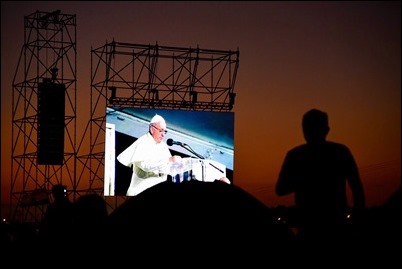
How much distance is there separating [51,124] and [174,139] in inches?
115

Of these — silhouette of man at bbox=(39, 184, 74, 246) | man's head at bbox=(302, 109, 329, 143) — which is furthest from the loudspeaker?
man's head at bbox=(302, 109, 329, 143)

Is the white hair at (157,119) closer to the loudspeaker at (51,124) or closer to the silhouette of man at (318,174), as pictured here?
the loudspeaker at (51,124)

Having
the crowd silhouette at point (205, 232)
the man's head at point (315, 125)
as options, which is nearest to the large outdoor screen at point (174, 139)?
the man's head at point (315, 125)

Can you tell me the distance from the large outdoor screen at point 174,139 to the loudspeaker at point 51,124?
4.37ft

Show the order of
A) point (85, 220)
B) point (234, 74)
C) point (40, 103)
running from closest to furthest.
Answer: point (85, 220) < point (40, 103) < point (234, 74)

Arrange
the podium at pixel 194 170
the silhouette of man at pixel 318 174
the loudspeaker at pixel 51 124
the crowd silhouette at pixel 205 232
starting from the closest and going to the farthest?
1. the crowd silhouette at pixel 205 232
2. the silhouette of man at pixel 318 174
3. the loudspeaker at pixel 51 124
4. the podium at pixel 194 170

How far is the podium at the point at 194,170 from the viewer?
18.0m

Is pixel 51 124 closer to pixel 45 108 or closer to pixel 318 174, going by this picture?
pixel 45 108

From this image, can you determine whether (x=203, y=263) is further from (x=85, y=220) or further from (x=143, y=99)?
(x=143, y=99)

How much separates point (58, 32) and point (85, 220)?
14857 mm

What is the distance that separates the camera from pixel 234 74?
19.4m

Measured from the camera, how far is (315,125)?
4672 millimetres

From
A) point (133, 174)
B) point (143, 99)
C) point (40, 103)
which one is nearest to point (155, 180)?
point (133, 174)

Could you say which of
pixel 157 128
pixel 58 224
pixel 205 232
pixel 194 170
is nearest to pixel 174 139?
pixel 157 128
